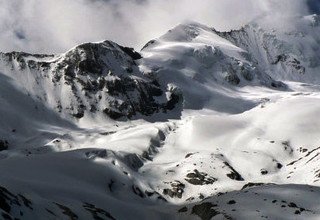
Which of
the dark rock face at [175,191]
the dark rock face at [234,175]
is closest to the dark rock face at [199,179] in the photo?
the dark rock face at [175,191]

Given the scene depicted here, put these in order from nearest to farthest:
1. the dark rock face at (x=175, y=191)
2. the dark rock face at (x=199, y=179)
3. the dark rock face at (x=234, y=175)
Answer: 1. the dark rock face at (x=175, y=191)
2. the dark rock face at (x=199, y=179)
3. the dark rock face at (x=234, y=175)

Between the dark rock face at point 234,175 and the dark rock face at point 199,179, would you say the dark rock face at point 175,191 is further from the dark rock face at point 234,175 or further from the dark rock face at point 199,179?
the dark rock face at point 234,175

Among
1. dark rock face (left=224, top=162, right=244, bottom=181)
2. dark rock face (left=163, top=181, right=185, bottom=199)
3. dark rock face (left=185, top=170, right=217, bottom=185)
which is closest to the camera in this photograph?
dark rock face (left=163, top=181, right=185, bottom=199)

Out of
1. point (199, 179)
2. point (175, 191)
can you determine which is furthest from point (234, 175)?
point (175, 191)

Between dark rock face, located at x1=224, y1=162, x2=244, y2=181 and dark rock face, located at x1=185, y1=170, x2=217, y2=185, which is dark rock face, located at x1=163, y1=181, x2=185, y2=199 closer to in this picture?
dark rock face, located at x1=185, y1=170, x2=217, y2=185

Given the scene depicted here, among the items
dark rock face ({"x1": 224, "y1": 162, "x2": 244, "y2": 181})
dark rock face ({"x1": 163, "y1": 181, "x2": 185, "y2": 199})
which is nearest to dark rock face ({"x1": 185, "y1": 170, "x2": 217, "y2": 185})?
dark rock face ({"x1": 163, "y1": 181, "x2": 185, "y2": 199})

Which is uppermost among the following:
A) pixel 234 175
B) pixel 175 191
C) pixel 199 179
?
pixel 199 179

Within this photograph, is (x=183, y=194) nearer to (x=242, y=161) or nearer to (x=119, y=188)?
(x=119, y=188)

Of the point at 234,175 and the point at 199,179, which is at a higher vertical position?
the point at 199,179

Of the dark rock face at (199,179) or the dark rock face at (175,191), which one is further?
the dark rock face at (199,179)

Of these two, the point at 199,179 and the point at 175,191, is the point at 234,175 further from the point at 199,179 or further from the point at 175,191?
the point at 175,191

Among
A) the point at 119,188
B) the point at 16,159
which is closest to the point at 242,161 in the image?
the point at 119,188

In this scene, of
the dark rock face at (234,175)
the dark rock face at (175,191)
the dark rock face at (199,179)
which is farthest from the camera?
the dark rock face at (234,175)

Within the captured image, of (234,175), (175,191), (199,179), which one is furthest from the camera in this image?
(234,175)
